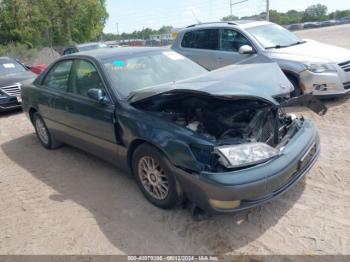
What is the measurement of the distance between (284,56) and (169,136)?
4.24m

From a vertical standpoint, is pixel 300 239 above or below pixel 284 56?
below

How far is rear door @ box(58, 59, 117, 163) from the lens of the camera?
3.91m

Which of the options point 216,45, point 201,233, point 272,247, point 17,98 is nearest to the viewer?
point 272,247

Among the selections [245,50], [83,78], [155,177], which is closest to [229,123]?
[155,177]

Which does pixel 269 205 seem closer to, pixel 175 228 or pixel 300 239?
pixel 300 239

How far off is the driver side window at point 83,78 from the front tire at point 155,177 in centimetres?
104

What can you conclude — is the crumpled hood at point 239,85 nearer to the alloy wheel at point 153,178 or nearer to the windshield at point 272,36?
the alloy wheel at point 153,178

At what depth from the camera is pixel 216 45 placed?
7.75 metres

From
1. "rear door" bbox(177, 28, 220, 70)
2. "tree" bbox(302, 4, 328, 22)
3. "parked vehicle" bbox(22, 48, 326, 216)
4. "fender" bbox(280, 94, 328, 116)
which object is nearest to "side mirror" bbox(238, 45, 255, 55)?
"rear door" bbox(177, 28, 220, 70)

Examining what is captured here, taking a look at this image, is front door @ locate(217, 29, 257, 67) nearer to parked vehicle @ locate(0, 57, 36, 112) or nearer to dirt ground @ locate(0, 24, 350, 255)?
dirt ground @ locate(0, 24, 350, 255)

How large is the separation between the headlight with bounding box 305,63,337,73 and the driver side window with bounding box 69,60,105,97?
3960mm

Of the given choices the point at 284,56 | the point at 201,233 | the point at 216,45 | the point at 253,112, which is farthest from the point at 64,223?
the point at 216,45

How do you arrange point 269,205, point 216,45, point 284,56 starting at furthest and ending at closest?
point 216,45
point 284,56
point 269,205

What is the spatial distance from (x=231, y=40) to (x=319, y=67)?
6.63 ft
